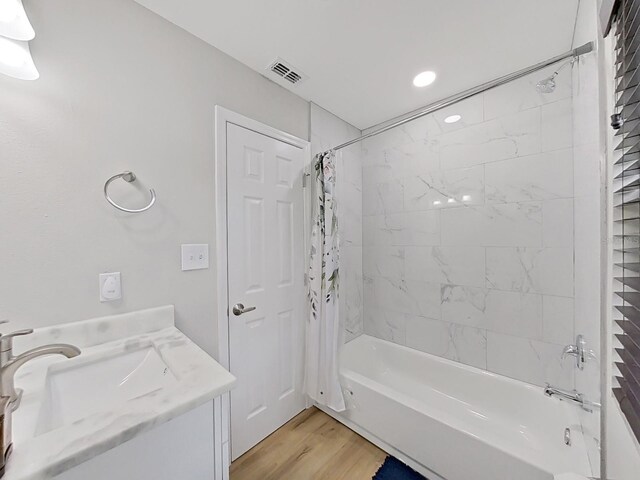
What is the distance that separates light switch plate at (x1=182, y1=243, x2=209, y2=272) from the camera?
1.31 metres

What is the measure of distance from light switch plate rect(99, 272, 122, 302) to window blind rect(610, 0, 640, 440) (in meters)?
1.62

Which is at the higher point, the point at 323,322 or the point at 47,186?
the point at 47,186

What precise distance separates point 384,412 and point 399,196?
5.48ft

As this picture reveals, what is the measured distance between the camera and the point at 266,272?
1.69m

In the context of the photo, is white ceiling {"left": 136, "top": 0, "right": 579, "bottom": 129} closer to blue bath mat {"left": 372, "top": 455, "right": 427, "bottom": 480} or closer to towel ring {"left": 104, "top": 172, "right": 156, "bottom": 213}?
towel ring {"left": 104, "top": 172, "right": 156, "bottom": 213}

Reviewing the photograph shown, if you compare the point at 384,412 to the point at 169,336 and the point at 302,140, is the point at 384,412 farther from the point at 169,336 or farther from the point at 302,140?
the point at 302,140

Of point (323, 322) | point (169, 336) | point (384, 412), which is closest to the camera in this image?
point (169, 336)

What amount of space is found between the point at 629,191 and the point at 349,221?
1.91 meters

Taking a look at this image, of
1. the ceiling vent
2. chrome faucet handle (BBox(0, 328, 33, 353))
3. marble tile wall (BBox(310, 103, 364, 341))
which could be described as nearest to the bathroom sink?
chrome faucet handle (BBox(0, 328, 33, 353))

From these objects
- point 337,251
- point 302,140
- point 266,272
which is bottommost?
point 266,272

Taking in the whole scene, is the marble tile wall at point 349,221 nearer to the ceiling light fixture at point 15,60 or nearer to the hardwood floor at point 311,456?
the hardwood floor at point 311,456

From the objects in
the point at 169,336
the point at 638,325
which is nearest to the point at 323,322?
the point at 169,336

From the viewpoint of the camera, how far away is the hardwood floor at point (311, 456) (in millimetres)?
1434

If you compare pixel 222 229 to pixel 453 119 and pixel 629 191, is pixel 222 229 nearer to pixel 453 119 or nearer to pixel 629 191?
pixel 629 191
